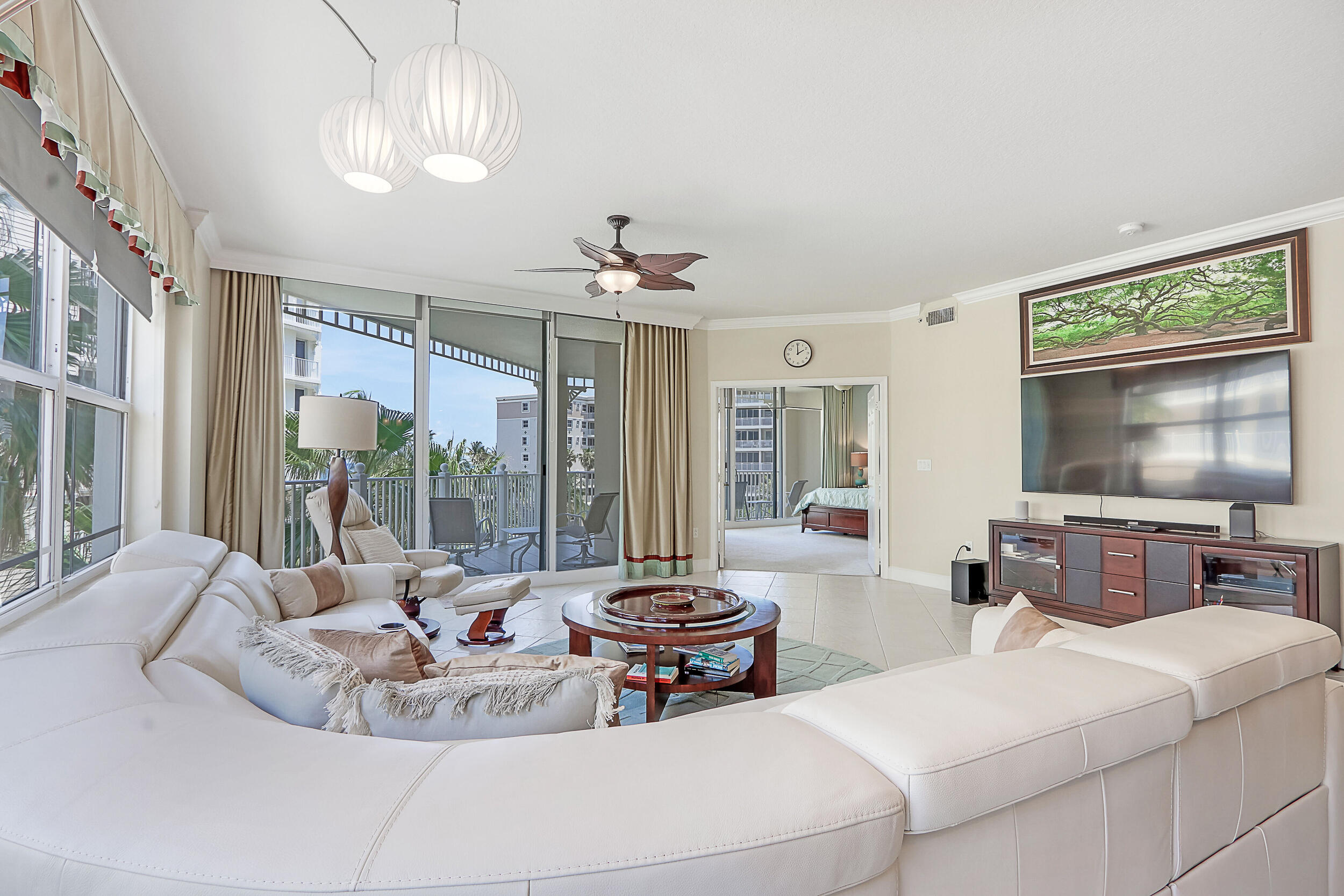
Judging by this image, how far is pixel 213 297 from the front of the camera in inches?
176

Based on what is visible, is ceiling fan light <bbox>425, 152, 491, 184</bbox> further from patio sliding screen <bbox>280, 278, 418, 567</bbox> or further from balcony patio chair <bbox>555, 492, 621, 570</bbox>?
balcony patio chair <bbox>555, 492, 621, 570</bbox>

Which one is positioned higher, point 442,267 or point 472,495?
point 442,267

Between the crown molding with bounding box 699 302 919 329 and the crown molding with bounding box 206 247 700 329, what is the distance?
26 centimetres

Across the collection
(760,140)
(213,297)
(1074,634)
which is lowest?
(1074,634)

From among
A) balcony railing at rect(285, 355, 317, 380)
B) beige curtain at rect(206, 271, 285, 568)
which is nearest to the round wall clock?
balcony railing at rect(285, 355, 317, 380)

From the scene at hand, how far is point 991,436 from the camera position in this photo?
5.39 m

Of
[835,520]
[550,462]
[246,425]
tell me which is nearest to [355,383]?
[246,425]

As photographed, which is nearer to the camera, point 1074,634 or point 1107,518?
point 1074,634

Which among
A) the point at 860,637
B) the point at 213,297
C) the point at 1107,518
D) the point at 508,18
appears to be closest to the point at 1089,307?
the point at 1107,518

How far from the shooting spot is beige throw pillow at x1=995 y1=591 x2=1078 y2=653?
5.29 feet

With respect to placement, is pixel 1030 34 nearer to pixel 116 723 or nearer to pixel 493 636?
pixel 116 723

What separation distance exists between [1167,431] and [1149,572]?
3.11 feet

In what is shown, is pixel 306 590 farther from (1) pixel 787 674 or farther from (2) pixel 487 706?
(1) pixel 787 674

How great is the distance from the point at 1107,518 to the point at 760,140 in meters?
3.71
